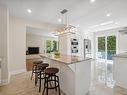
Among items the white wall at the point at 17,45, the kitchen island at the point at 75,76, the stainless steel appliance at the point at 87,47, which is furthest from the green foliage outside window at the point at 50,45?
the kitchen island at the point at 75,76

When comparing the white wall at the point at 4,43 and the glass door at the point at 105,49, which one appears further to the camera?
the glass door at the point at 105,49

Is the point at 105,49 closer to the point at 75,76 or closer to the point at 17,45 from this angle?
the point at 17,45

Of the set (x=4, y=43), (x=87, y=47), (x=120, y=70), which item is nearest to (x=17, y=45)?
(x=4, y=43)

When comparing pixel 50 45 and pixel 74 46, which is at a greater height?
pixel 50 45

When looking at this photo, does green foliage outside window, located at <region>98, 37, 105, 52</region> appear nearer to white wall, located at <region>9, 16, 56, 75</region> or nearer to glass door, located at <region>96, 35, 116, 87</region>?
glass door, located at <region>96, 35, 116, 87</region>

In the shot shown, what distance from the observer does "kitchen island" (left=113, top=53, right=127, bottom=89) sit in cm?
338

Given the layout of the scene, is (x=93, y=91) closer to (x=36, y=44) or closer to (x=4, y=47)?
(x=4, y=47)

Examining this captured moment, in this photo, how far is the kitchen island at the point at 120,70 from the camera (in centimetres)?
338

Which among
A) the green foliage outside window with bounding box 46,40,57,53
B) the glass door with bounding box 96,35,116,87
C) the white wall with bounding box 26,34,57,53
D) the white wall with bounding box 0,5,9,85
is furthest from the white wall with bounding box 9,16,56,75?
the green foliage outside window with bounding box 46,40,57,53

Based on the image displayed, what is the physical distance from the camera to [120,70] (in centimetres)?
354

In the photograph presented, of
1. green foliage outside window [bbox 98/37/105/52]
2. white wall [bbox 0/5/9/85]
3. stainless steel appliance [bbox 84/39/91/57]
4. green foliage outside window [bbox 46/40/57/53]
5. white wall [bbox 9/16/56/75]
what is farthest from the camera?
green foliage outside window [bbox 46/40/57/53]

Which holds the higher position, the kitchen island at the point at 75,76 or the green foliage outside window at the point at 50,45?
the green foliage outside window at the point at 50,45

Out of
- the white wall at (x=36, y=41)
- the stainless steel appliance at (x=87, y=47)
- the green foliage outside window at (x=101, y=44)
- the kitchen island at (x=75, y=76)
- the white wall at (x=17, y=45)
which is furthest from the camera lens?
the white wall at (x=36, y=41)

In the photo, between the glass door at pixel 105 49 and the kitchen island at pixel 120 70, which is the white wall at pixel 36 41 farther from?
the kitchen island at pixel 120 70
